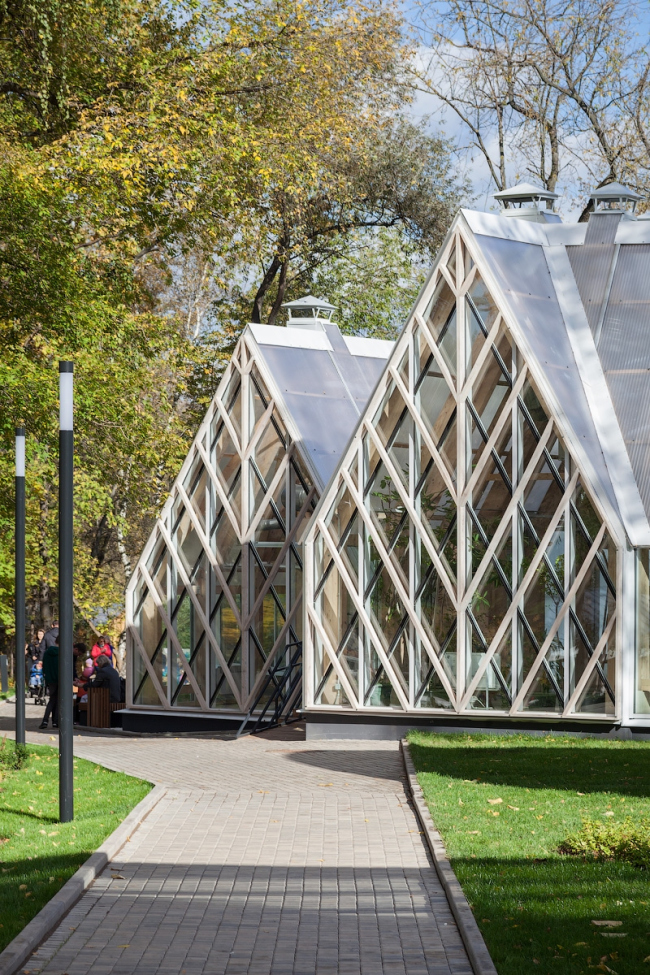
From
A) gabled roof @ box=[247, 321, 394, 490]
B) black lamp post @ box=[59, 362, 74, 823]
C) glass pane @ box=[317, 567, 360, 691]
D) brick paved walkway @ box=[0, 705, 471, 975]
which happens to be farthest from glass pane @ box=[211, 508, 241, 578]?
black lamp post @ box=[59, 362, 74, 823]

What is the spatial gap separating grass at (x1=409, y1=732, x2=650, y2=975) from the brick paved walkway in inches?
13.1

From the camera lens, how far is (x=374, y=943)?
722 centimetres

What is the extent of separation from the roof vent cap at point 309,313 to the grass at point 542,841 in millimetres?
10921

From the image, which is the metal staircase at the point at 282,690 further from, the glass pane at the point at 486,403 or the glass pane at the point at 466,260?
the glass pane at the point at 466,260

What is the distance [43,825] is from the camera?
36.6 ft

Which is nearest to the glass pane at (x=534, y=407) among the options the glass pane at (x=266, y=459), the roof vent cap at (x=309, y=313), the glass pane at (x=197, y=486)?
the glass pane at (x=266, y=459)

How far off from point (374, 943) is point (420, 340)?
12.6 metres

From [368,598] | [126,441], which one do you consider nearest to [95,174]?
[126,441]

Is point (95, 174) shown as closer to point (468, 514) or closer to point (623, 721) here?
point (468, 514)

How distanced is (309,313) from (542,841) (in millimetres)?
18167

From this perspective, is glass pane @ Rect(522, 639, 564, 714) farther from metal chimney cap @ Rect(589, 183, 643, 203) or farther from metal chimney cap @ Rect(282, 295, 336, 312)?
metal chimney cap @ Rect(282, 295, 336, 312)

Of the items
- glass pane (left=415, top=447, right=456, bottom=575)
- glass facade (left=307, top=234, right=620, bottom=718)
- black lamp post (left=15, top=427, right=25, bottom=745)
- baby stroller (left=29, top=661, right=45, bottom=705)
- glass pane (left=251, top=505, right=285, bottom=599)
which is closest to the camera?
black lamp post (left=15, top=427, right=25, bottom=745)

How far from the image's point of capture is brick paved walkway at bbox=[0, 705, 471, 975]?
6875 mm

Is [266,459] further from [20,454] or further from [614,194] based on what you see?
[614,194]
